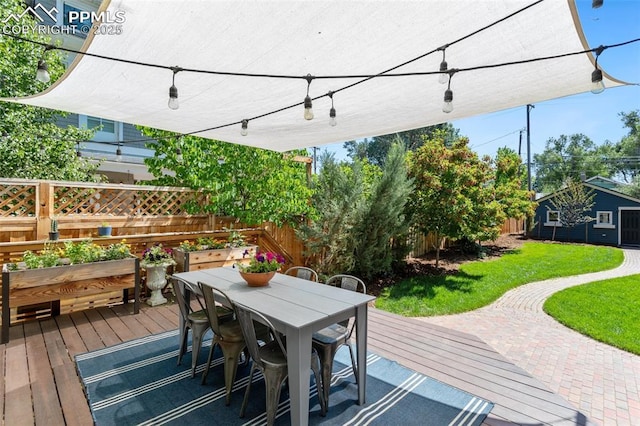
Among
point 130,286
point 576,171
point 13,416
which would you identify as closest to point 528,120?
point 576,171

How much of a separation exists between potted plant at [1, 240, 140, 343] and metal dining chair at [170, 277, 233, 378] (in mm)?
1778

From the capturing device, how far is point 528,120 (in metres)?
18.0

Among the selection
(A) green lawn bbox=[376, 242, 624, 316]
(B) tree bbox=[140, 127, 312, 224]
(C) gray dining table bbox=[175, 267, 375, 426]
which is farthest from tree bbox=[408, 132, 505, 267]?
(C) gray dining table bbox=[175, 267, 375, 426]

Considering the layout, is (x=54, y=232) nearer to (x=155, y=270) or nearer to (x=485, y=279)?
(x=155, y=270)

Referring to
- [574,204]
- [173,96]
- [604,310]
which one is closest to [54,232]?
[173,96]

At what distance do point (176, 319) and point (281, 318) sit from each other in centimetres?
277

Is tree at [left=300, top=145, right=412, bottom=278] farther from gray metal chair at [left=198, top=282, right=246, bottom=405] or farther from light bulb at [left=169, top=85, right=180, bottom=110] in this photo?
light bulb at [left=169, top=85, right=180, bottom=110]

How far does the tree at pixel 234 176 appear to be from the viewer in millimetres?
5453

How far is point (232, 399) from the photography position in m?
2.48

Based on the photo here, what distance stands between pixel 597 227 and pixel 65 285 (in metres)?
20.0

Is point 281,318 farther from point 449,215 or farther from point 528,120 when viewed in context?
point 528,120

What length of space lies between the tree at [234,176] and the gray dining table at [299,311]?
2646mm

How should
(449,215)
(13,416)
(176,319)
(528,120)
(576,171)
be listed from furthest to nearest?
(576,171), (528,120), (449,215), (176,319), (13,416)

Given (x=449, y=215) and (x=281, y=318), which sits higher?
(x=449, y=215)
